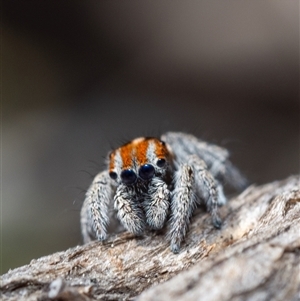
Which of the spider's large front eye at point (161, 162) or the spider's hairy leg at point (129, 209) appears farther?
the spider's large front eye at point (161, 162)

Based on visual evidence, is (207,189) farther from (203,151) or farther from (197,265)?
(197,265)

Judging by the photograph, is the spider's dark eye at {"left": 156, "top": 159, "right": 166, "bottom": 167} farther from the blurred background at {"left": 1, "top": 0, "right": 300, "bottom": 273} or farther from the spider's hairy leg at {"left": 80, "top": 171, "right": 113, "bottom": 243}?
the blurred background at {"left": 1, "top": 0, "right": 300, "bottom": 273}

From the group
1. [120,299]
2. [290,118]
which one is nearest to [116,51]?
[290,118]

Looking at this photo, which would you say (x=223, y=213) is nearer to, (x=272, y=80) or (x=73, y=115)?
(x=272, y=80)

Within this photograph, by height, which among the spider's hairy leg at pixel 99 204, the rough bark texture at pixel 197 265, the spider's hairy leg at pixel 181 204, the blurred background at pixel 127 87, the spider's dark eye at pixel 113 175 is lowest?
the rough bark texture at pixel 197 265

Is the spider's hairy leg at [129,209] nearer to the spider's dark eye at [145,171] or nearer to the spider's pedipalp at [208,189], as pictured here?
the spider's dark eye at [145,171]

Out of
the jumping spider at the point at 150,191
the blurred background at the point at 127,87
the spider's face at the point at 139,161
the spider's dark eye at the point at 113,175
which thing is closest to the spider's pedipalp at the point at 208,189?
the jumping spider at the point at 150,191

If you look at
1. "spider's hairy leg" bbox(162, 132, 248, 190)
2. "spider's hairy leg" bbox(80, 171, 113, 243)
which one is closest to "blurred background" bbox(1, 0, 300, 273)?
"spider's hairy leg" bbox(162, 132, 248, 190)
